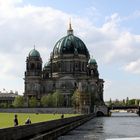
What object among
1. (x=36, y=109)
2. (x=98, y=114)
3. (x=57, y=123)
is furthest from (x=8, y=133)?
(x=98, y=114)

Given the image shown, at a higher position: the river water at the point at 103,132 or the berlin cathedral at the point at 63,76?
the berlin cathedral at the point at 63,76

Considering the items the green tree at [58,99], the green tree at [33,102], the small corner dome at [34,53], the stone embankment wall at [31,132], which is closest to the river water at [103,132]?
the stone embankment wall at [31,132]

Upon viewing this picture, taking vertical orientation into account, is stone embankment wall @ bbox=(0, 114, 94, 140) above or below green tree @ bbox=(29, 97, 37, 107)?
below

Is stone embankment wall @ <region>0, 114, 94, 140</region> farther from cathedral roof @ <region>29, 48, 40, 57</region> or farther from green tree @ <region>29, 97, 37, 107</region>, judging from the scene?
cathedral roof @ <region>29, 48, 40, 57</region>

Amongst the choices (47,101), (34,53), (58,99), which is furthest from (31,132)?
(34,53)

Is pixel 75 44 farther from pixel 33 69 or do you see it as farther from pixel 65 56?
pixel 33 69

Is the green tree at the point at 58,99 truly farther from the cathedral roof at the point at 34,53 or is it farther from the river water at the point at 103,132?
the river water at the point at 103,132

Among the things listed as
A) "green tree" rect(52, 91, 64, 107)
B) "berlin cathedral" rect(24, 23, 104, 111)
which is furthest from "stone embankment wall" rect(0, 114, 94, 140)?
"berlin cathedral" rect(24, 23, 104, 111)

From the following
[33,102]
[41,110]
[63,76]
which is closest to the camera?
[41,110]

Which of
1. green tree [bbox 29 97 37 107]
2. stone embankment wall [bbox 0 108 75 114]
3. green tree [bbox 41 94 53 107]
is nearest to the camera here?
stone embankment wall [bbox 0 108 75 114]

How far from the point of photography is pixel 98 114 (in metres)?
178

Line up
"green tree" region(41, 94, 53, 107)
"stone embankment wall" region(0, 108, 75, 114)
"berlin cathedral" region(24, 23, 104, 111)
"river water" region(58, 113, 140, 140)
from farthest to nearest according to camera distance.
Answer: "berlin cathedral" region(24, 23, 104, 111) → "green tree" region(41, 94, 53, 107) → "stone embankment wall" region(0, 108, 75, 114) → "river water" region(58, 113, 140, 140)

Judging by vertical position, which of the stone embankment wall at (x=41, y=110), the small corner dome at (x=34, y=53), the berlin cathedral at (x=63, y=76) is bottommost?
the stone embankment wall at (x=41, y=110)

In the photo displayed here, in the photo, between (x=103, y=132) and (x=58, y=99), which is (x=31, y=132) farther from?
(x=58, y=99)
